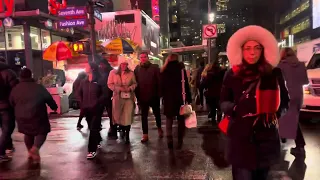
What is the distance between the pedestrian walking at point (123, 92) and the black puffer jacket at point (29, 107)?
68.8 inches

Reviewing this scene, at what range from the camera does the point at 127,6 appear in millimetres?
36344

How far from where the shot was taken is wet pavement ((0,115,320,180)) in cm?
545

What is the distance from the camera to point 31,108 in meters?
6.41

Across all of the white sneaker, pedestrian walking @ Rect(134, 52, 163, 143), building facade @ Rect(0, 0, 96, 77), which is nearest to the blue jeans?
the white sneaker

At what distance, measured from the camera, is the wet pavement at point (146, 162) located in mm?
5449

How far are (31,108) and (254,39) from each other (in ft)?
15.1

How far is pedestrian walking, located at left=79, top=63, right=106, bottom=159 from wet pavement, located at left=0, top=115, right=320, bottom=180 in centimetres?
44

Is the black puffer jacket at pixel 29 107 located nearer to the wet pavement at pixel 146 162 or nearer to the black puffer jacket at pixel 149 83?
the wet pavement at pixel 146 162

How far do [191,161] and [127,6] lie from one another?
3200 centimetres

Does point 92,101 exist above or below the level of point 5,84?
below

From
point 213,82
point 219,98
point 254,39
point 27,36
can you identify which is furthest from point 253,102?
point 27,36

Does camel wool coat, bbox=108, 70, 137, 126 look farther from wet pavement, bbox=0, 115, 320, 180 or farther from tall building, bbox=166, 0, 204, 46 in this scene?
tall building, bbox=166, 0, 204, 46

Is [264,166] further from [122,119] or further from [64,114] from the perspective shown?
[64,114]

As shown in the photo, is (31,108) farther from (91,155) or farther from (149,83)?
(149,83)
